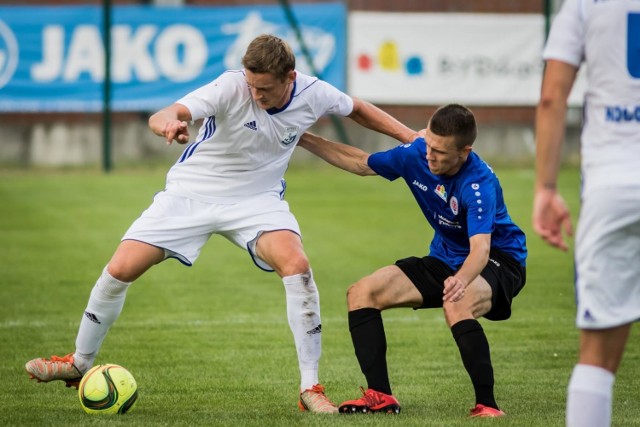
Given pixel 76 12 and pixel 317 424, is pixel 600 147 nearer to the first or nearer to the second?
pixel 317 424

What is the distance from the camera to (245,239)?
675 centimetres

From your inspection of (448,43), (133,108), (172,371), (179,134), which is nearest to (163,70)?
(133,108)

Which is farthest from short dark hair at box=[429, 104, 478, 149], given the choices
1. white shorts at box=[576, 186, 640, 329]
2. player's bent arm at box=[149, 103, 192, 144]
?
white shorts at box=[576, 186, 640, 329]

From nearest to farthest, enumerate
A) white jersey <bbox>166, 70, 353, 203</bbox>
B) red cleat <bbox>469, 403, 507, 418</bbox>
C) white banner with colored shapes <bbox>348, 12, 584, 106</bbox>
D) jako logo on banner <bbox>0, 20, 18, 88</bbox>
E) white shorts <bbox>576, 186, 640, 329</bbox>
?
white shorts <bbox>576, 186, 640, 329</bbox> < red cleat <bbox>469, 403, 507, 418</bbox> < white jersey <bbox>166, 70, 353, 203</bbox> < jako logo on banner <bbox>0, 20, 18, 88</bbox> < white banner with colored shapes <bbox>348, 12, 584, 106</bbox>

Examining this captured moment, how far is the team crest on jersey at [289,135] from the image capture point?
6867mm

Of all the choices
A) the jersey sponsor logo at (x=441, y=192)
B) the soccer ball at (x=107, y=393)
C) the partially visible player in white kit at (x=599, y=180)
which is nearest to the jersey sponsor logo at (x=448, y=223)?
the jersey sponsor logo at (x=441, y=192)

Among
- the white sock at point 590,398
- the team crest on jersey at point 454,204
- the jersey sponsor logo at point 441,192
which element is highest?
the jersey sponsor logo at point 441,192

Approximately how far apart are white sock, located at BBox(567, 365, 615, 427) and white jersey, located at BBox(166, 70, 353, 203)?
2883mm

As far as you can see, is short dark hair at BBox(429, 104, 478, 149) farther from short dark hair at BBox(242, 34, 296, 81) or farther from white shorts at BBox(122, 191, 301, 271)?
white shorts at BBox(122, 191, 301, 271)

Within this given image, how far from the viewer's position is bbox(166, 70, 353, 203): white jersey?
6.73 meters

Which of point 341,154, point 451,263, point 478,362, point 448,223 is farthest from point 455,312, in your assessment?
point 341,154

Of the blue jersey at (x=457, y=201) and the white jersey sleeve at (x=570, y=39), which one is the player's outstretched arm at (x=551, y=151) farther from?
the blue jersey at (x=457, y=201)

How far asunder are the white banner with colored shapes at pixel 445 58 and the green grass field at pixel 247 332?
4.35m

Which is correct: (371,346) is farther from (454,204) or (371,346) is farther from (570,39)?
(570,39)
